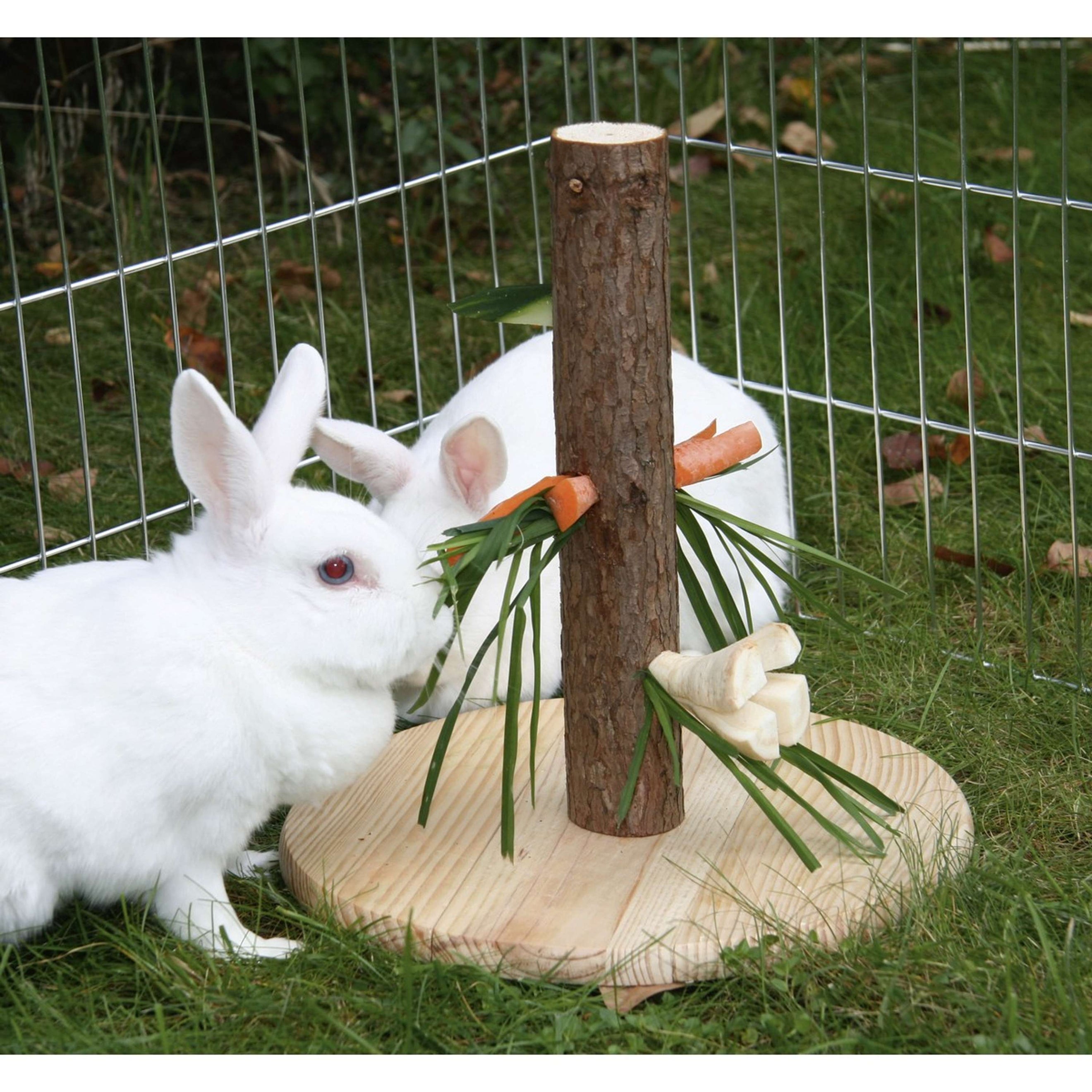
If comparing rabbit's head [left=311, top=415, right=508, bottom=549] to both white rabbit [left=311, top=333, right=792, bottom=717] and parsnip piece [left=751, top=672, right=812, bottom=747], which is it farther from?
parsnip piece [left=751, top=672, right=812, bottom=747]

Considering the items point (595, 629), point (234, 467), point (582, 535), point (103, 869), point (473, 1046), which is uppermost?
point (234, 467)

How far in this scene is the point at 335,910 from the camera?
2436mm

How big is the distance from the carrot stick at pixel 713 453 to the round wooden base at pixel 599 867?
537 mm

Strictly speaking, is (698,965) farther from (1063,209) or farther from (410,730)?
(1063,209)

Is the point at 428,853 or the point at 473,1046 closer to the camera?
the point at 473,1046

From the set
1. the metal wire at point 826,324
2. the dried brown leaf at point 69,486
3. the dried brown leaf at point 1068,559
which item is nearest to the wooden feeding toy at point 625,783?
the metal wire at point 826,324

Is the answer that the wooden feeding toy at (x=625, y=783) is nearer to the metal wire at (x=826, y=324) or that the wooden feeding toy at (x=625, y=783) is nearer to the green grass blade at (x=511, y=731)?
the green grass blade at (x=511, y=731)

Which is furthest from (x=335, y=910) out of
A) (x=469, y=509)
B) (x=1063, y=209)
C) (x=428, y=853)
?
(x=1063, y=209)

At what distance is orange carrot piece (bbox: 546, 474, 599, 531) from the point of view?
236 cm

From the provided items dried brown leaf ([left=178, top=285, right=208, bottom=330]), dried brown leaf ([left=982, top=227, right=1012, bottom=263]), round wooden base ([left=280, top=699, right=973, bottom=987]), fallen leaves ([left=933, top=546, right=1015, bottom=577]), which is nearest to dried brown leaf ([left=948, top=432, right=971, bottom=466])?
fallen leaves ([left=933, top=546, right=1015, bottom=577])

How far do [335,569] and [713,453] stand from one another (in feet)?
2.10

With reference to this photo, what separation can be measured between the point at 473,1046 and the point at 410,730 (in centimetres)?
84

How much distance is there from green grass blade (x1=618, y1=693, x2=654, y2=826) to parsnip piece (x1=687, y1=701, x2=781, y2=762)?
0.11 metres

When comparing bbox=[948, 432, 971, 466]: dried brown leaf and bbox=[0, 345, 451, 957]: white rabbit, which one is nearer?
bbox=[0, 345, 451, 957]: white rabbit
